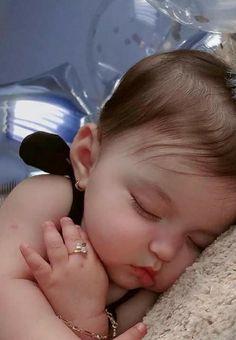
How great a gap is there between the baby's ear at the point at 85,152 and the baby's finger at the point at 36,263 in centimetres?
13

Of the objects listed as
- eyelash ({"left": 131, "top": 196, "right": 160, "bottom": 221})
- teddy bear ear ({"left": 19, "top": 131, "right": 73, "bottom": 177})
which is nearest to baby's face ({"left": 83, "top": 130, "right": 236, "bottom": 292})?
eyelash ({"left": 131, "top": 196, "right": 160, "bottom": 221})

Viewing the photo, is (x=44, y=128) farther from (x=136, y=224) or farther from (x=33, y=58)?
(x=136, y=224)

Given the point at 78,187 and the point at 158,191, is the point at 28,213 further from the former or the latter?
the point at 158,191

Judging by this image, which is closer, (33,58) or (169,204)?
(169,204)

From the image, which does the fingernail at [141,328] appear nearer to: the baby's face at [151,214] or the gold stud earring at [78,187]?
the baby's face at [151,214]

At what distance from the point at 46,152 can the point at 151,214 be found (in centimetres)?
20

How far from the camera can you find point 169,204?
0.89 metres

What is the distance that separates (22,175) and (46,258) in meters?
0.38

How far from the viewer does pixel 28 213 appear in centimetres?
95

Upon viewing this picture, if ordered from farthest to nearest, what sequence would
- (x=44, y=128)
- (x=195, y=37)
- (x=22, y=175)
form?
(x=195, y=37), (x=44, y=128), (x=22, y=175)

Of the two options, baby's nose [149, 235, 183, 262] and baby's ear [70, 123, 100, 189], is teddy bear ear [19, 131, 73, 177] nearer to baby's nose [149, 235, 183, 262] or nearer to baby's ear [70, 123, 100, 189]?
baby's ear [70, 123, 100, 189]

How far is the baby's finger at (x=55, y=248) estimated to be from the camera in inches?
34.8

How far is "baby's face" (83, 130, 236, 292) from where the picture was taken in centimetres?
88

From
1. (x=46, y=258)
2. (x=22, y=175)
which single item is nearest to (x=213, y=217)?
(x=46, y=258)
